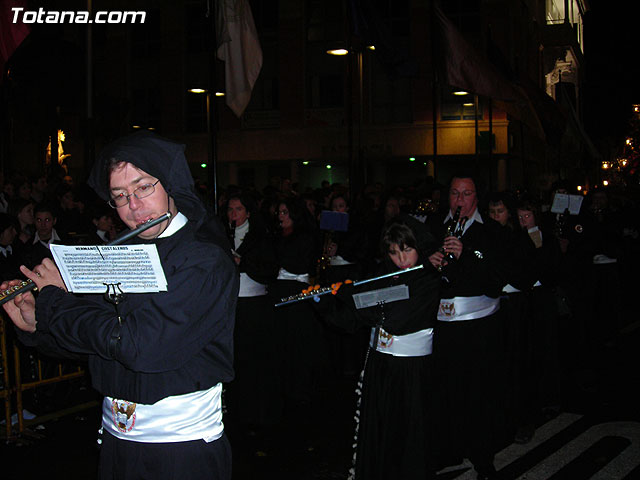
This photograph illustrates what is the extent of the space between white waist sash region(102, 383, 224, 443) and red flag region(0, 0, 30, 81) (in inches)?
399

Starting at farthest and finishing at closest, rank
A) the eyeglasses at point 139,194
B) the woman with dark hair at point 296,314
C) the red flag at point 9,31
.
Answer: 1. the red flag at point 9,31
2. the woman with dark hair at point 296,314
3. the eyeglasses at point 139,194

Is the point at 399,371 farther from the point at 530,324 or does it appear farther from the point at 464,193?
the point at 530,324

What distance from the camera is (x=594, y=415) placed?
7.59 m

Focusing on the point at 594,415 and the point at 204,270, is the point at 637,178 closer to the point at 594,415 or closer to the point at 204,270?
the point at 594,415

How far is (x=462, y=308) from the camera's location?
5.90 metres

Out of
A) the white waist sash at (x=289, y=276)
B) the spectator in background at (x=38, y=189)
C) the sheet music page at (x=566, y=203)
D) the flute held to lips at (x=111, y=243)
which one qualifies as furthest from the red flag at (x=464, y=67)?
the flute held to lips at (x=111, y=243)

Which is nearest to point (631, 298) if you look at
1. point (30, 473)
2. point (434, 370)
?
point (434, 370)

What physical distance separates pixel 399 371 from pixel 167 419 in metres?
2.52

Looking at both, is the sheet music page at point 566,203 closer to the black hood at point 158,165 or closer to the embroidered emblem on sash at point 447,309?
the embroidered emblem on sash at point 447,309

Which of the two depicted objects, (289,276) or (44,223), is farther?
(289,276)

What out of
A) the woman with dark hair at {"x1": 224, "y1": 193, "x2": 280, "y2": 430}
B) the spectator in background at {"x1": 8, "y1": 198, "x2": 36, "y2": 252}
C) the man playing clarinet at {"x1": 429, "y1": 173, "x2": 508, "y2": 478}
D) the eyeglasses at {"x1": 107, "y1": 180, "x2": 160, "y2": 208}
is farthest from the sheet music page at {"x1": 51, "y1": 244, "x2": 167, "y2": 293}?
the spectator in background at {"x1": 8, "y1": 198, "x2": 36, "y2": 252}

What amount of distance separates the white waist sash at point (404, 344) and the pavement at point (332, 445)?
1.38 m

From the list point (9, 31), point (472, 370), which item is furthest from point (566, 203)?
point (9, 31)

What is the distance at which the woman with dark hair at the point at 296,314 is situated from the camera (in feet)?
27.4
